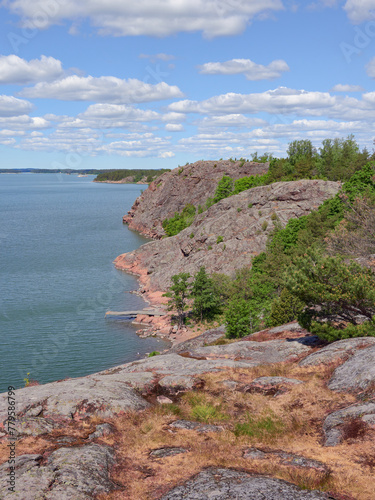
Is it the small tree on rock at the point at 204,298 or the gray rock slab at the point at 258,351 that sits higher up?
the gray rock slab at the point at 258,351

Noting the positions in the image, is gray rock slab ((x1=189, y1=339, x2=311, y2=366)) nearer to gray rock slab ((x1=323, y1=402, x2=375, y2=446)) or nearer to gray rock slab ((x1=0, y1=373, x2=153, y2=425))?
gray rock slab ((x1=323, y1=402, x2=375, y2=446))

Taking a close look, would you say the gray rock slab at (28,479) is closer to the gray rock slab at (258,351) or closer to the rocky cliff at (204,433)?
the rocky cliff at (204,433)

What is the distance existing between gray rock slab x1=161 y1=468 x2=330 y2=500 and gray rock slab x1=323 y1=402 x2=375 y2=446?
4104mm

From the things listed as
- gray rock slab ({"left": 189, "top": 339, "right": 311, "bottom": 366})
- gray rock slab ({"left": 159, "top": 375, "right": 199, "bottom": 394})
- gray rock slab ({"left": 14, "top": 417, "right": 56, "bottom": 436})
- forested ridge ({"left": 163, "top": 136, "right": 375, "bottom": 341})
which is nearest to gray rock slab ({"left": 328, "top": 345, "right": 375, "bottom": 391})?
forested ridge ({"left": 163, "top": 136, "right": 375, "bottom": 341})

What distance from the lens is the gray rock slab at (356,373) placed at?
65.4 feet

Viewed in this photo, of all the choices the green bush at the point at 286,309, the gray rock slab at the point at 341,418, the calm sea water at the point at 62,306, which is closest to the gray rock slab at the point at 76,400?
the gray rock slab at the point at 341,418

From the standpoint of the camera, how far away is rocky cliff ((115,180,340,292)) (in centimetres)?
7675

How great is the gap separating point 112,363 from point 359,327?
2848cm

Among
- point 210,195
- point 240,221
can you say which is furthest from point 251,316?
point 210,195

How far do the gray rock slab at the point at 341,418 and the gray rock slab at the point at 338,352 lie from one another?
21.6ft

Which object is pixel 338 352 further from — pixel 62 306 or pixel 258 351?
pixel 62 306

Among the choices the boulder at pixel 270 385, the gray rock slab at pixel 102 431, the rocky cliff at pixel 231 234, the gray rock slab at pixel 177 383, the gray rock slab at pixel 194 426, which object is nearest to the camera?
the gray rock slab at pixel 102 431

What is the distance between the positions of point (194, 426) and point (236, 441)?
2187 mm

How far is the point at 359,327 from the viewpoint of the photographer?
26.3 meters
